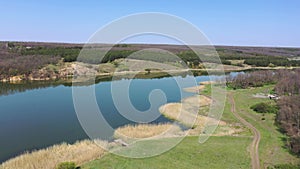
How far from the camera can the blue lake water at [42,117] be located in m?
22.7

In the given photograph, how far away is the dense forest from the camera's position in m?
22.1

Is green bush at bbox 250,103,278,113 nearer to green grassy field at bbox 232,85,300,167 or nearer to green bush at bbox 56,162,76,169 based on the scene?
green grassy field at bbox 232,85,300,167

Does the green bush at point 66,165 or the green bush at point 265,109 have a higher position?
the green bush at point 265,109

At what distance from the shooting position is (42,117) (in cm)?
3095

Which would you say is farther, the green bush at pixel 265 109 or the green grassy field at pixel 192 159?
the green bush at pixel 265 109

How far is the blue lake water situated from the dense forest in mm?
11279

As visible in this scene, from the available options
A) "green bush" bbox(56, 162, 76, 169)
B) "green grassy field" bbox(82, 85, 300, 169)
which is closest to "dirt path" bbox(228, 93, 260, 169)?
"green grassy field" bbox(82, 85, 300, 169)

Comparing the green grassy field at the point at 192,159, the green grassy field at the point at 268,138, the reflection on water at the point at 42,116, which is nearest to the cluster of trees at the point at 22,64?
the reflection on water at the point at 42,116

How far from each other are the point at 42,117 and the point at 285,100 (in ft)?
88.8

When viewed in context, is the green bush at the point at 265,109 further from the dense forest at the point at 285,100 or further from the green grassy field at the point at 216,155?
the green grassy field at the point at 216,155

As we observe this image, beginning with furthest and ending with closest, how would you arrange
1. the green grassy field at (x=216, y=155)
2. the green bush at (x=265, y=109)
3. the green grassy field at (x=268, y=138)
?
the green bush at (x=265, y=109) < the green grassy field at (x=268, y=138) < the green grassy field at (x=216, y=155)

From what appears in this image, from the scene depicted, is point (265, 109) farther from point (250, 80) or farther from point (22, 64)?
point (22, 64)

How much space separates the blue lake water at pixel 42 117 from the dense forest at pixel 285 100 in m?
11.3

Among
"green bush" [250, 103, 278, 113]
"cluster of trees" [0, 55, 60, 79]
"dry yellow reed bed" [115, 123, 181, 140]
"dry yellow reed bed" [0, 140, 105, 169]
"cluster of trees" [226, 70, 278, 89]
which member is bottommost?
"dry yellow reed bed" [0, 140, 105, 169]
